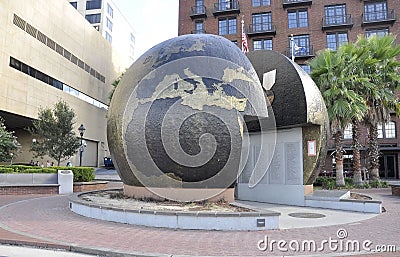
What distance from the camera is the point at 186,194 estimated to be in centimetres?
1011

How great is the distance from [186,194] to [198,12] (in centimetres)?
3625

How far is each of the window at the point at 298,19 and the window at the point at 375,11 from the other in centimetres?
639

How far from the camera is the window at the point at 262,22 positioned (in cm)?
4034

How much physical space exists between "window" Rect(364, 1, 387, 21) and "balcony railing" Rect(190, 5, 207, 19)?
1840 cm

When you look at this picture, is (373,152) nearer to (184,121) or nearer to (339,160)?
(339,160)

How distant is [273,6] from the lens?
40406 mm

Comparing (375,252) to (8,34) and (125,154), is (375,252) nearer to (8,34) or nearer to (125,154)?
(125,154)

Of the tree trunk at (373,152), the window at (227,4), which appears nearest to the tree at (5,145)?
the tree trunk at (373,152)

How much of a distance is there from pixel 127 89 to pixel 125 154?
2.16m

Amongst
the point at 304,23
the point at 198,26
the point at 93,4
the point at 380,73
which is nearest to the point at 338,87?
the point at 380,73

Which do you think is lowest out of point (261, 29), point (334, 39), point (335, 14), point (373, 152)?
point (373, 152)

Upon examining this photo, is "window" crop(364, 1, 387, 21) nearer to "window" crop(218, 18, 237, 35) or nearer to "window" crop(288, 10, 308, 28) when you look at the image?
"window" crop(288, 10, 308, 28)

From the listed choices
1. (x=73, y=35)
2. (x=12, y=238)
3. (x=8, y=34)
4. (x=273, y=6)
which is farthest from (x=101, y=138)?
(x=12, y=238)

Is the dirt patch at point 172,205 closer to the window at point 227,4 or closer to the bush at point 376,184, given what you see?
the bush at point 376,184
